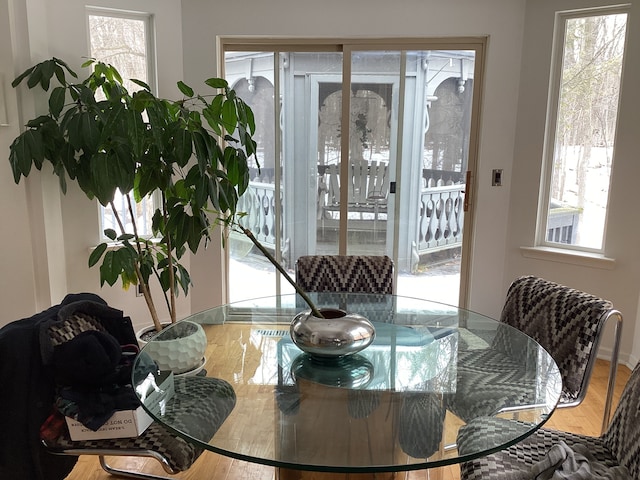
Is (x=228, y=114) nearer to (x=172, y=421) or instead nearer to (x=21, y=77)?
(x=21, y=77)

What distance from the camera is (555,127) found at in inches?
132

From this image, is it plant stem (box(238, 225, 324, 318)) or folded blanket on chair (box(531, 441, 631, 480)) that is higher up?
plant stem (box(238, 225, 324, 318))

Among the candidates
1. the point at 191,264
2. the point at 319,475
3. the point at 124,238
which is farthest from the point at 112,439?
the point at 191,264

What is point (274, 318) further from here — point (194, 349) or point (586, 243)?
point (586, 243)

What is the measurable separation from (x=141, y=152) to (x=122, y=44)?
1.39m

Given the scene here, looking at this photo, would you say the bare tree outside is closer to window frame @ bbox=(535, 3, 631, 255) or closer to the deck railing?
window frame @ bbox=(535, 3, 631, 255)

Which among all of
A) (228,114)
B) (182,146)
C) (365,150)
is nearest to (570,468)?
(182,146)

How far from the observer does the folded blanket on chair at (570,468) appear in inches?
53.1

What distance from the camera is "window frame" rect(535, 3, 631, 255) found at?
3133mm

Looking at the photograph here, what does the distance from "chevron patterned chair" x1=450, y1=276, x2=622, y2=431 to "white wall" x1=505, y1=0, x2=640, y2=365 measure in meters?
1.38

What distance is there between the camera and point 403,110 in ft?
11.5

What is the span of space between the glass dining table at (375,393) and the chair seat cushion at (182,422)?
0.02m

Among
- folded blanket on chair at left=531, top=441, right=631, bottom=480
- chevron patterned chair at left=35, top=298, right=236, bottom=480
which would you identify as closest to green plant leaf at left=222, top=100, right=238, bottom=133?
chevron patterned chair at left=35, top=298, right=236, bottom=480

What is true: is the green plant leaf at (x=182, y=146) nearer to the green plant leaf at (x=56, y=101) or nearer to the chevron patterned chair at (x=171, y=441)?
A: the green plant leaf at (x=56, y=101)
